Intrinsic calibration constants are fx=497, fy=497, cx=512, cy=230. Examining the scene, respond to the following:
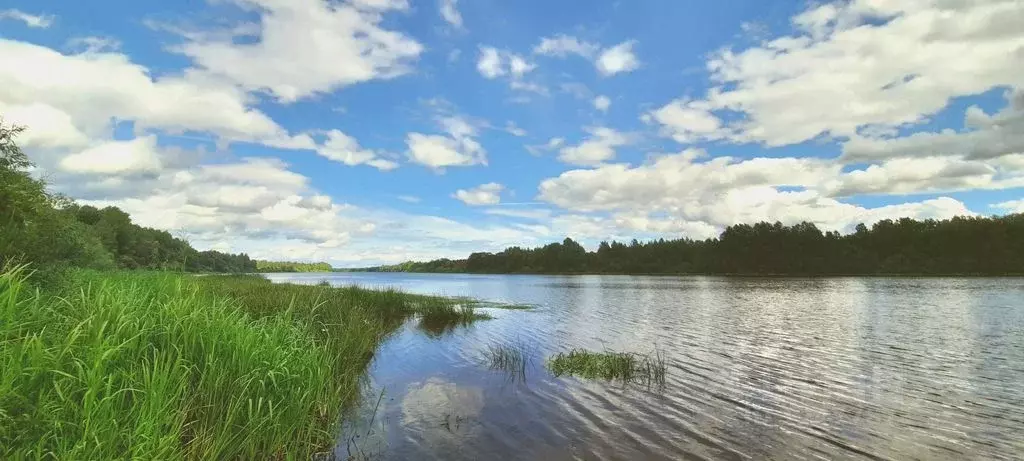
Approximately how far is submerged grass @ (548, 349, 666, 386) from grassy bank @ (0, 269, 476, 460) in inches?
352

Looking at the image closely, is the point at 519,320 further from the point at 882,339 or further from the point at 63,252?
the point at 63,252

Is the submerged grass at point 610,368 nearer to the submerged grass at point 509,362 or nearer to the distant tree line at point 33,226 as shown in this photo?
the submerged grass at point 509,362

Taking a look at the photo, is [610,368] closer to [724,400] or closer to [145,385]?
[724,400]

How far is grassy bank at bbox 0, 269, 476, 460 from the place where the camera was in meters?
5.42

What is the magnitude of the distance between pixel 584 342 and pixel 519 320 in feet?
35.0

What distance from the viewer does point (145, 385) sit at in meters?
6.46

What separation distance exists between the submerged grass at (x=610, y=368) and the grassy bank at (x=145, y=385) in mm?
8935

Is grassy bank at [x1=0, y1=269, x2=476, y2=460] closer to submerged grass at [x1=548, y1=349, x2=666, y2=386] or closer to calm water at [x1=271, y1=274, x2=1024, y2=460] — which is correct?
calm water at [x1=271, y1=274, x2=1024, y2=460]

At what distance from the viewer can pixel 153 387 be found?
6246 millimetres

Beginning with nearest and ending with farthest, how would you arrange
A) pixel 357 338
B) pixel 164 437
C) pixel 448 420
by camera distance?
1. pixel 164 437
2. pixel 448 420
3. pixel 357 338

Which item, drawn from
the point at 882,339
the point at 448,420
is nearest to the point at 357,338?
the point at 448,420

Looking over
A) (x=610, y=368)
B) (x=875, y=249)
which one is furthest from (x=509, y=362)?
(x=875, y=249)

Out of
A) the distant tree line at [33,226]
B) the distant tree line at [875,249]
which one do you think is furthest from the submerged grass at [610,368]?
the distant tree line at [875,249]

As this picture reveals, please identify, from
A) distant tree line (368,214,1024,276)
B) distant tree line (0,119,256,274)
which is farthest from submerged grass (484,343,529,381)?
distant tree line (368,214,1024,276)
